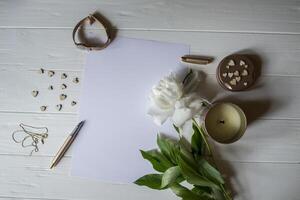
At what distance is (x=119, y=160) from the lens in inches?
24.9

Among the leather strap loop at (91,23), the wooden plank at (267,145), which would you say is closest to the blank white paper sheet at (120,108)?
the leather strap loop at (91,23)

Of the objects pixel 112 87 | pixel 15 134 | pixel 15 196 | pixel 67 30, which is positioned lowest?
pixel 15 196

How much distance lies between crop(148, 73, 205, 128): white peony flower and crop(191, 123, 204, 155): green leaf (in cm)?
3

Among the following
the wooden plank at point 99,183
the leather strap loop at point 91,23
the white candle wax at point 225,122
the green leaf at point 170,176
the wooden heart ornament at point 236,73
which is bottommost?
the wooden plank at point 99,183

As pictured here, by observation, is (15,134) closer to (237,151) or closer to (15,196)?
(15,196)

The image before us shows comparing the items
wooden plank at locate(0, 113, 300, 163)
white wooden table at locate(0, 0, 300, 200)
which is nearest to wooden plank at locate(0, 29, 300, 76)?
white wooden table at locate(0, 0, 300, 200)

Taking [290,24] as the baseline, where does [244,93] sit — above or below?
below

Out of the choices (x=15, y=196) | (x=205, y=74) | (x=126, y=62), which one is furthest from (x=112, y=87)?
(x=15, y=196)

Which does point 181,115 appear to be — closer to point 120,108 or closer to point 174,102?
point 174,102

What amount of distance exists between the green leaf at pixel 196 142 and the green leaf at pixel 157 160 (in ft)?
0.19

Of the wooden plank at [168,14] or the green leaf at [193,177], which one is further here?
the wooden plank at [168,14]

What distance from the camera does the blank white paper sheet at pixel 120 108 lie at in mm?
632

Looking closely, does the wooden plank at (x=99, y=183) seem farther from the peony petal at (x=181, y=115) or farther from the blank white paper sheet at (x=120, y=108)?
the peony petal at (x=181, y=115)

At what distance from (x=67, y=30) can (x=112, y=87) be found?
15 centimetres
